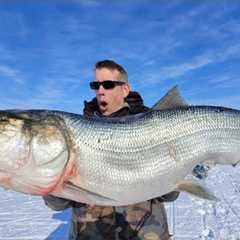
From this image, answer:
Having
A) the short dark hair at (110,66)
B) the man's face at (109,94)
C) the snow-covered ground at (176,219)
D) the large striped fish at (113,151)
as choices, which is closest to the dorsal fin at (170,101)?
the large striped fish at (113,151)

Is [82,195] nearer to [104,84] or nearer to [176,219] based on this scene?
[104,84]

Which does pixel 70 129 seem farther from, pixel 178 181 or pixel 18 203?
pixel 18 203

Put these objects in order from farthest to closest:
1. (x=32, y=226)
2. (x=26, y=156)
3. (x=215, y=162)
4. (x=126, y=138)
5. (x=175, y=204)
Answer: (x=175, y=204), (x=32, y=226), (x=215, y=162), (x=126, y=138), (x=26, y=156)

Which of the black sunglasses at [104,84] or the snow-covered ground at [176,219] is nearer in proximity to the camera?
the black sunglasses at [104,84]

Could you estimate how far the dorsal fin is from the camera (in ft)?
10.8

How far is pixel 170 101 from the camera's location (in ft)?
10.8

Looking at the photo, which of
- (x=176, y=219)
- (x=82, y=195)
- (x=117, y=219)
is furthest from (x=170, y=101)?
(x=176, y=219)

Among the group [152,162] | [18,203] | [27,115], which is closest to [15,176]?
[27,115]

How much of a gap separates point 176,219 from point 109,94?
193 inches

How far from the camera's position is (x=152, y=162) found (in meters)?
3.20

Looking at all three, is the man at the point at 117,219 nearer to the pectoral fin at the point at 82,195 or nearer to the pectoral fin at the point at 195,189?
the pectoral fin at the point at 195,189

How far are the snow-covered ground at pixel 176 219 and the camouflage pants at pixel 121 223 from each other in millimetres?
3271

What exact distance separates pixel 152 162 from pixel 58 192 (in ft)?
2.08

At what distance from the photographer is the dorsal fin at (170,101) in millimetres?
3297
